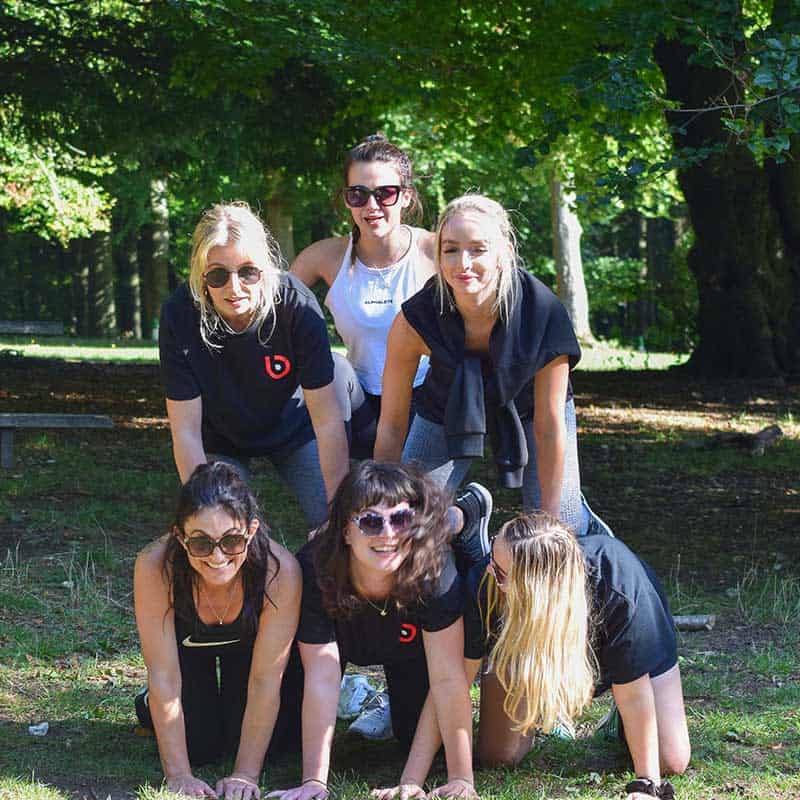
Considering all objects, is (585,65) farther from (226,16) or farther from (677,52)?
(677,52)

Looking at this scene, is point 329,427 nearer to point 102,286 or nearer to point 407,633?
point 407,633

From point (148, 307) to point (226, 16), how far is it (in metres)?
19.7

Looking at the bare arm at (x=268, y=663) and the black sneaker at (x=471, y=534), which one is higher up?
the black sneaker at (x=471, y=534)

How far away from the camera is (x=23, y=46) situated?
35.8 feet

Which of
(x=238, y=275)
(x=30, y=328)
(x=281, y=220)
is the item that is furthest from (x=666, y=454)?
(x=281, y=220)

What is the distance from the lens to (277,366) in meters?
4.14

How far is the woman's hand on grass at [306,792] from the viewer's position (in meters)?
3.58

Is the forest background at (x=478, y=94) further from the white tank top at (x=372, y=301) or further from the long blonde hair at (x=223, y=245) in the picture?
the long blonde hair at (x=223, y=245)

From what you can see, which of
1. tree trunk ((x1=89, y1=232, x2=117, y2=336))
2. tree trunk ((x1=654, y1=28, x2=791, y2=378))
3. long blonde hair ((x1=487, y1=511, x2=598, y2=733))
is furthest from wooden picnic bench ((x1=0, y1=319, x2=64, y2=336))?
tree trunk ((x1=89, y1=232, x2=117, y2=336))

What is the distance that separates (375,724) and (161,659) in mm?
894

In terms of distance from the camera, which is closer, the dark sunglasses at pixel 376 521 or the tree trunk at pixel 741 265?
the dark sunglasses at pixel 376 521

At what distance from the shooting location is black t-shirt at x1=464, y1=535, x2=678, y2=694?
3.66 metres

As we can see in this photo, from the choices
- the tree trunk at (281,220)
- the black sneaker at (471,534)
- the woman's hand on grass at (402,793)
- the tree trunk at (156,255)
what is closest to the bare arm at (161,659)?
the woman's hand on grass at (402,793)

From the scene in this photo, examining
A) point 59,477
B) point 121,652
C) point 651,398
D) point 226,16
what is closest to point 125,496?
point 59,477
